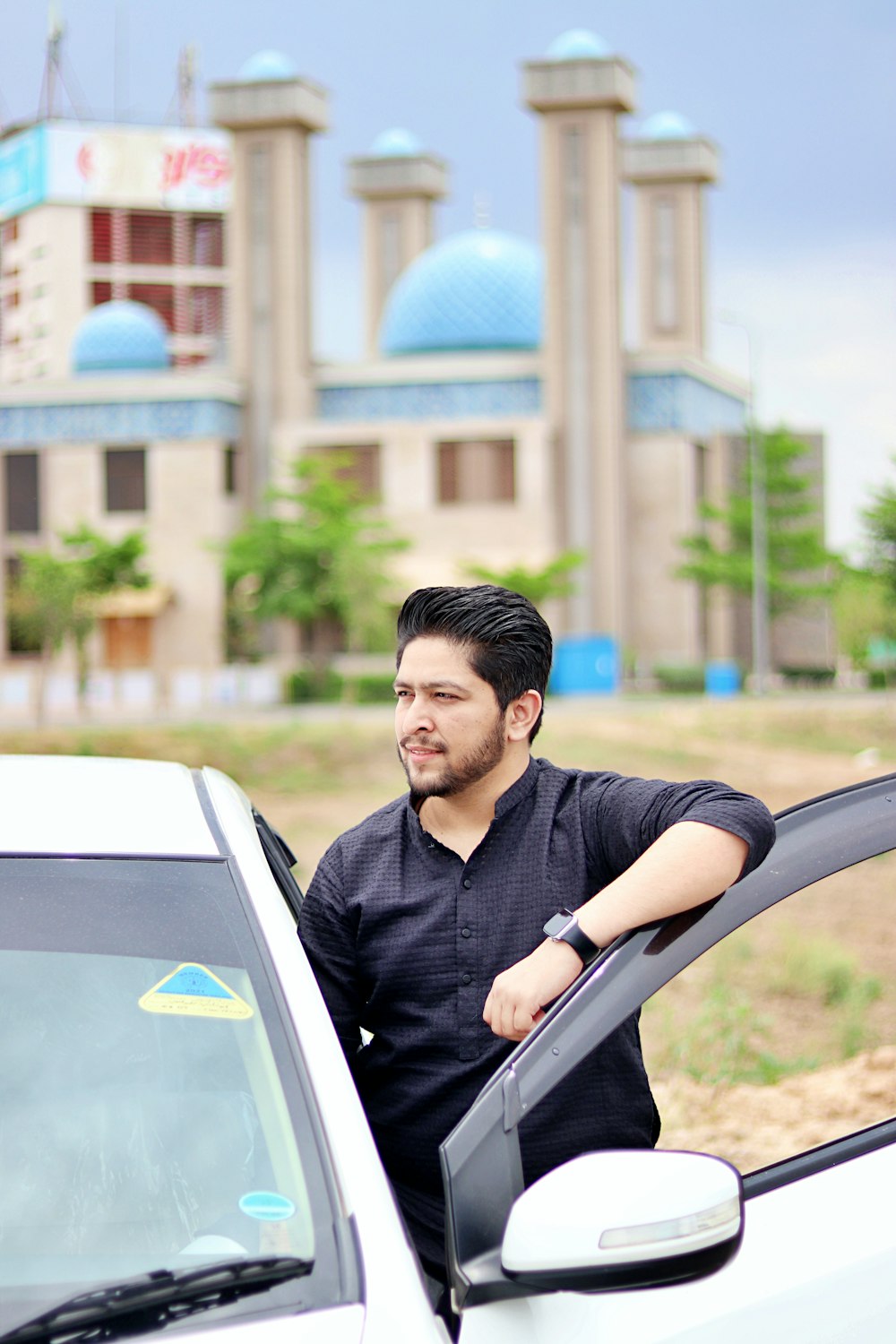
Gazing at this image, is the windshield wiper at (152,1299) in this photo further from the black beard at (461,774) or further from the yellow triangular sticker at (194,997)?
the black beard at (461,774)

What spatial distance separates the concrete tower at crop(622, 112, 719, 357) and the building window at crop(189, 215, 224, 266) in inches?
1238

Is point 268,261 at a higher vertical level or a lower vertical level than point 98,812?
higher

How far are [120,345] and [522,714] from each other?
46432 millimetres

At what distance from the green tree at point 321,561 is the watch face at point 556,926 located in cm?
3311

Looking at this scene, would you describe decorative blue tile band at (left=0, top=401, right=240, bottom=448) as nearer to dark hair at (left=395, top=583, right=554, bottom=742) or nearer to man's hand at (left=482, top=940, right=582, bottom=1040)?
dark hair at (left=395, top=583, right=554, bottom=742)

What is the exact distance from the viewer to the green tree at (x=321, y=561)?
3541cm

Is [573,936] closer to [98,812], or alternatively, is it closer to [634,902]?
[634,902]

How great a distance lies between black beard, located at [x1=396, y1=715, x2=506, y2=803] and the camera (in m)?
2.29

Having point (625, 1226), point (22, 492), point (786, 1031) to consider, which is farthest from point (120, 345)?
point (625, 1226)

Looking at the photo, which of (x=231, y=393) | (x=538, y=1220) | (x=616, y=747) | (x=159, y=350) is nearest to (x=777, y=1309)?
(x=538, y=1220)

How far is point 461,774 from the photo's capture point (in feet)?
7.52

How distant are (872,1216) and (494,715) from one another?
0.82 metres

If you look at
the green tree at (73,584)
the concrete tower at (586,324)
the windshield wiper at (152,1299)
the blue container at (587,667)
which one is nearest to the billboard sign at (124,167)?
the concrete tower at (586,324)

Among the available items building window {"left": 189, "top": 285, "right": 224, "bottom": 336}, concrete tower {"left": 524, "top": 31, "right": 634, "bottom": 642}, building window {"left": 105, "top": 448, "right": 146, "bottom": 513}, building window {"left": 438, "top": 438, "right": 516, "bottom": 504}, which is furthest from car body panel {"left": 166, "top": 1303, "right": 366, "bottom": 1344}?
building window {"left": 189, "top": 285, "right": 224, "bottom": 336}
